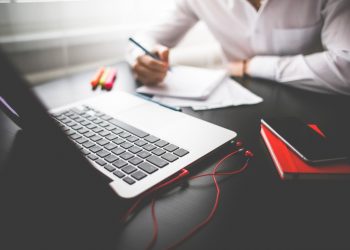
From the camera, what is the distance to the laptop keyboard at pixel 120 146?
45cm

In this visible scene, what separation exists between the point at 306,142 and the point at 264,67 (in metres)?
0.52

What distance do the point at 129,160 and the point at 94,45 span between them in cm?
100

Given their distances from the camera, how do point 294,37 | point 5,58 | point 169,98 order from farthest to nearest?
point 294,37
point 169,98
point 5,58

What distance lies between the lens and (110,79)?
0.89 metres

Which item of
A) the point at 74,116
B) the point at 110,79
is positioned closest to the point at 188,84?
the point at 110,79

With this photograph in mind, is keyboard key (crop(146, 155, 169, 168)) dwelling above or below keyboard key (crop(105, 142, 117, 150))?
below

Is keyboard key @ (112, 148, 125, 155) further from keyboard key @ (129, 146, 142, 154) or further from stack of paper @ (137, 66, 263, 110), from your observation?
stack of paper @ (137, 66, 263, 110)

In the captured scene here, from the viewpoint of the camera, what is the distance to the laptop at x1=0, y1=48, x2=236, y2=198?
371 mm

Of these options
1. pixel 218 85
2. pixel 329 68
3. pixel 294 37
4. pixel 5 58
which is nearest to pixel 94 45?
pixel 218 85

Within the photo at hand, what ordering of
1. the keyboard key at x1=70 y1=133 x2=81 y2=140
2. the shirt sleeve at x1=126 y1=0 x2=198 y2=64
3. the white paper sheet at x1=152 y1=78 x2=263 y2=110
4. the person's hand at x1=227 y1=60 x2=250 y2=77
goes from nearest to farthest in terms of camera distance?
the keyboard key at x1=70 y1=133 x2=81 y2=140 < the white paper sheet at x1=152 y1=78 x2=263 y2=110 < the person's hand at x1=227 y1=60 x2=250 y2=77 < the shirt sleeve at x1=126 y1=0 x2=198 y2=64

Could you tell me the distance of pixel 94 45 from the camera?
1321mm

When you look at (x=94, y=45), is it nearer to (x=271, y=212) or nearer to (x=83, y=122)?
(x=83, y=122)

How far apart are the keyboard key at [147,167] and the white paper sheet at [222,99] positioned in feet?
0.97

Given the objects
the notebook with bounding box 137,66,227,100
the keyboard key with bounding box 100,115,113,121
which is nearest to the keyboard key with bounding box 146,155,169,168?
the keyboard key with bounding box 100,115,113,121
